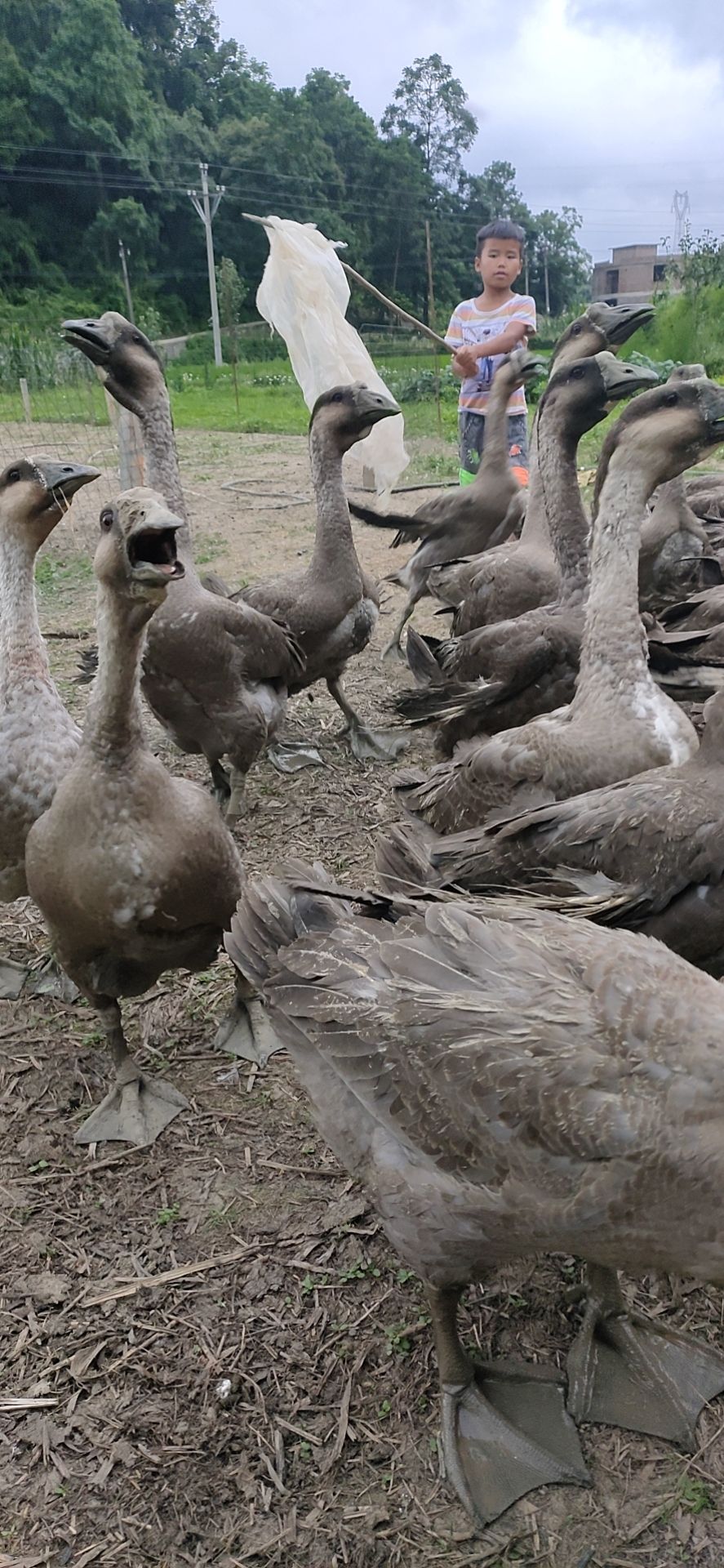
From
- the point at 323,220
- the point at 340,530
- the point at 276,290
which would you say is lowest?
the point at 340,530

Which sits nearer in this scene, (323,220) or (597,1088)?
(597,1088)

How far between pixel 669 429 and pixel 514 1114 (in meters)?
2.94

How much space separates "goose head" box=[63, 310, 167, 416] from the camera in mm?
4980

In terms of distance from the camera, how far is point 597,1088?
6.56ft

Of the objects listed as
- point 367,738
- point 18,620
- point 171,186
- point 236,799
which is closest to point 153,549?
point 18,620

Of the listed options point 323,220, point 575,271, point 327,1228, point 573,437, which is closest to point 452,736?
point 573,437

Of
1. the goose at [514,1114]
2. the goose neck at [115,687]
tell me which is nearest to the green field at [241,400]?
the goose neck at [115,687]

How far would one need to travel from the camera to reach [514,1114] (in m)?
2.06

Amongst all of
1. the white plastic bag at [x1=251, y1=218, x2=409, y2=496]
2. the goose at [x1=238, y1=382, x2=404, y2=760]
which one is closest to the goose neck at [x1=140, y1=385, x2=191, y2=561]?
the goose at [x1=238, y1=382, x2=404, y2=760]

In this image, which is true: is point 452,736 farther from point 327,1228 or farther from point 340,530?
point 327,1228

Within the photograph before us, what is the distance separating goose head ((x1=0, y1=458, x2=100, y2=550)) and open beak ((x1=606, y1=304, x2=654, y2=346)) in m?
3.21

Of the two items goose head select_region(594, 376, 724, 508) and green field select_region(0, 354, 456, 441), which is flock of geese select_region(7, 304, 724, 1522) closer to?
goose head select_region(594, 376, 724, 508)

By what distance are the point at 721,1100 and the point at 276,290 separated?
8401 mm

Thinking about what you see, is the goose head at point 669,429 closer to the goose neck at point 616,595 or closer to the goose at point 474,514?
the goose neck at point 616,595
